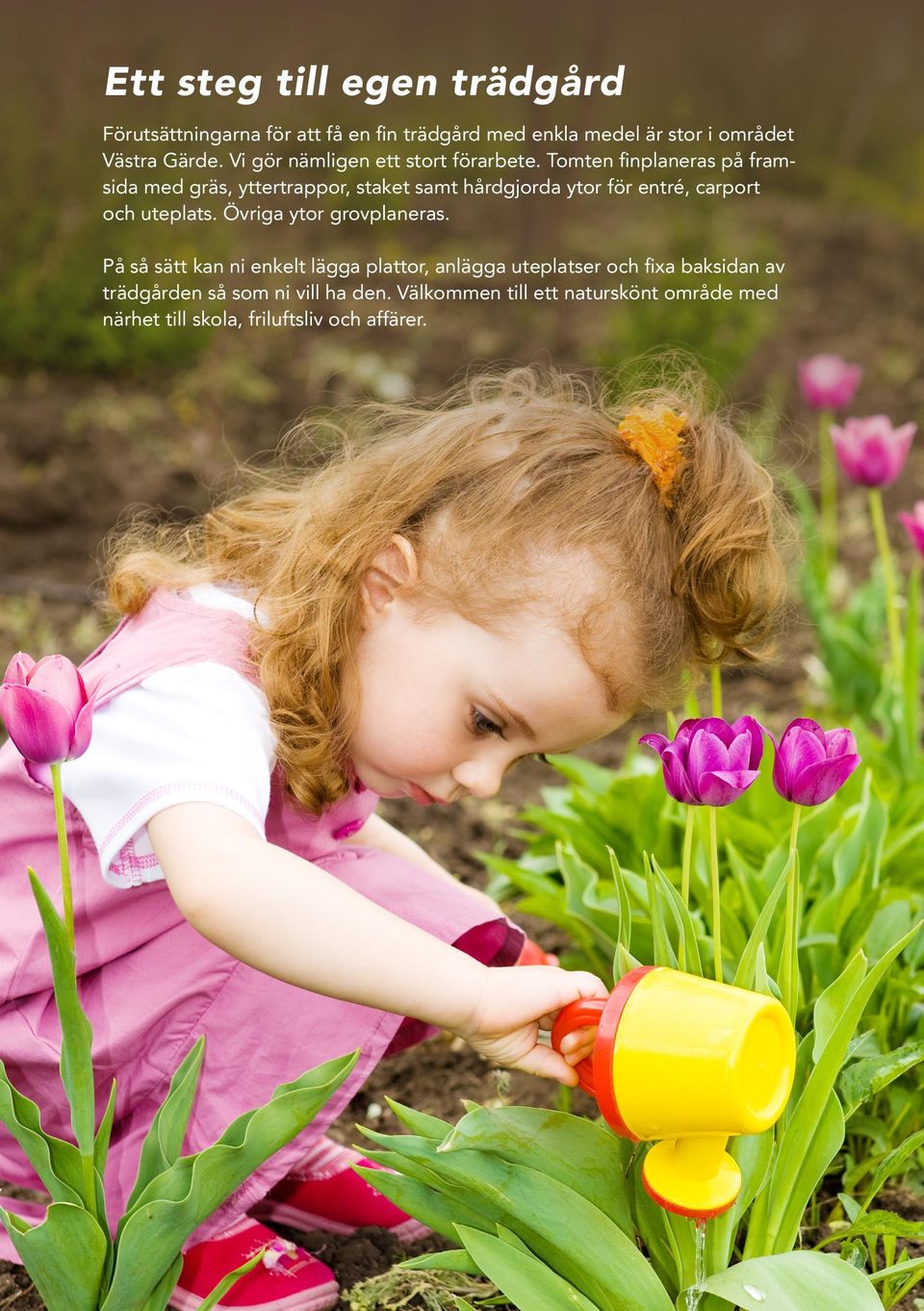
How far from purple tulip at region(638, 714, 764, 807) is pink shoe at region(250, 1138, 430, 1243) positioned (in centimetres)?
76

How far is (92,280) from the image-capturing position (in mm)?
4438

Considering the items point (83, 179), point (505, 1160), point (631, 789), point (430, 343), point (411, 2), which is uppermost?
point (411, 2)

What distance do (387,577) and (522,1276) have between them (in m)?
0.71

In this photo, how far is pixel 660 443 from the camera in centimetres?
155

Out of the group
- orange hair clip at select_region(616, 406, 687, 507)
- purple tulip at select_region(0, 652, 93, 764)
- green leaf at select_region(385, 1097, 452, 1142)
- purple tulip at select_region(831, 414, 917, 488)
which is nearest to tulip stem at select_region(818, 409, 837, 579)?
purple tulip at select_region(831, 414, 917, 488)

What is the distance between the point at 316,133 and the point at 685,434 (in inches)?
178

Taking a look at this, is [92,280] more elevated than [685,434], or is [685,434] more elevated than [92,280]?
[92,280]

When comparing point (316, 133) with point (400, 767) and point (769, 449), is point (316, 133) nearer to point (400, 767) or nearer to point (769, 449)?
point (769, 449)

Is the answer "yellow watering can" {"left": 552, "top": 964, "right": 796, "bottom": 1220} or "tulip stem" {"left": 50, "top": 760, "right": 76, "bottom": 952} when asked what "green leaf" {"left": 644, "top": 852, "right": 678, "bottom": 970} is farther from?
"tulip stem" {"left": 50, "top": 760, "right": 76, "bottom": 952}

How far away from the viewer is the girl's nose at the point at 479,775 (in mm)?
1491

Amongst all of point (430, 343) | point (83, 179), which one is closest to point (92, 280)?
point (83, 179)

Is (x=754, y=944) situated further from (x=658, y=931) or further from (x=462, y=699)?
(x=462, y=699)

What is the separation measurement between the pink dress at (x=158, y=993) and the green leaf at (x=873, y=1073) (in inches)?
15.9

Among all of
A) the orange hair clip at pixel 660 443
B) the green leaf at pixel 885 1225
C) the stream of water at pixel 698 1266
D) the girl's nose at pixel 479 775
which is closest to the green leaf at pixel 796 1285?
the stream of water at pixel 698 1266
